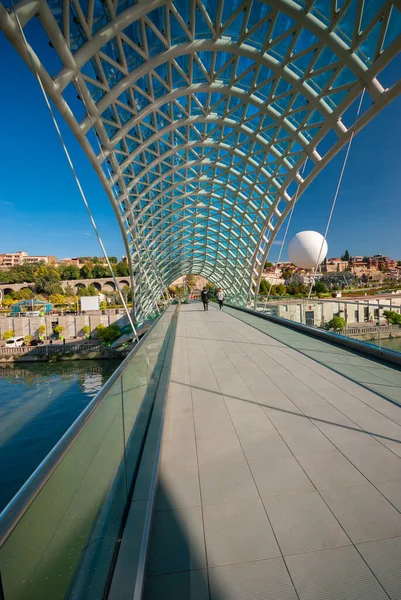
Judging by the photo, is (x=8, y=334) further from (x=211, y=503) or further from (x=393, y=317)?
(x=211, y=503)

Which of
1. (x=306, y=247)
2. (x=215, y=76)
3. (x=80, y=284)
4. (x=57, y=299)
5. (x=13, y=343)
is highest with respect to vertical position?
(x=215, y=76)

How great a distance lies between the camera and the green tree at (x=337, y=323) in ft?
31.7

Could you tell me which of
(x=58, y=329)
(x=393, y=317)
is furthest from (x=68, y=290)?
(x=393, y=317)

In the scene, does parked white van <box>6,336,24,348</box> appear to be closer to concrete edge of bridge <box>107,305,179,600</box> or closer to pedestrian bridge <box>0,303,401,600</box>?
pedestrian bridge <box>0,303,401,600</box>

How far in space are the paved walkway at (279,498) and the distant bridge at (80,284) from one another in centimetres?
11601

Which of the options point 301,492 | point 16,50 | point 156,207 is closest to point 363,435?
point 301,492

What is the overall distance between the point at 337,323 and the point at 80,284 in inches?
4957

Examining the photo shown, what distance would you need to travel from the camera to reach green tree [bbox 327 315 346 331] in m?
9.67

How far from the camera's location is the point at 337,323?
1002 cm

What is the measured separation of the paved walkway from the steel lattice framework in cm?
1227

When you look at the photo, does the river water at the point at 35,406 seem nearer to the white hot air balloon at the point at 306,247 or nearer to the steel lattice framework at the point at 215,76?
the steel lattice framework at the point at 215,76

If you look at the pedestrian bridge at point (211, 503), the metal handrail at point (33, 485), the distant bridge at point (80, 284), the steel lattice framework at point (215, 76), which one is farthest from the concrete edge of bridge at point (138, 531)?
the distant bridge at point (80, 284)

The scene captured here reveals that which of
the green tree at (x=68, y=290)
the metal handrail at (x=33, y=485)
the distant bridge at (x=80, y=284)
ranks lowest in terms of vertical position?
the metal handrail at (x=33, y=485)

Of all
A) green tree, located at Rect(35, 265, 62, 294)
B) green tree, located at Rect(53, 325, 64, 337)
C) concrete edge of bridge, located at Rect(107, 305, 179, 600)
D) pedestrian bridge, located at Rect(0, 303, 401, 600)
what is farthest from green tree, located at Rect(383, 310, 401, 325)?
green tree, located at Rect(35, 265, 62, 294)
